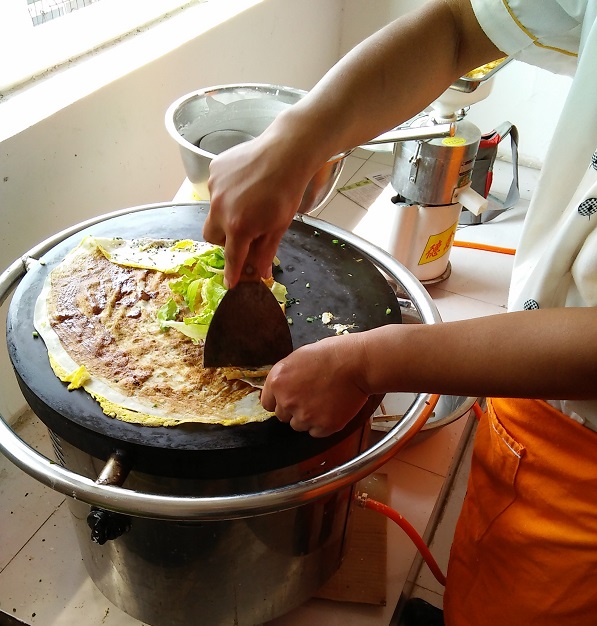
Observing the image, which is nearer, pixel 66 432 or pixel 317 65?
pixel 66 432

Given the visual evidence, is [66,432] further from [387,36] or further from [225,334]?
[387,36]

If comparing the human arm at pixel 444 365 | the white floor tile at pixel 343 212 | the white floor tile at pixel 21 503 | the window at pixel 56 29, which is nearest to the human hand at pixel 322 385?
the human arm at pixel 444 365

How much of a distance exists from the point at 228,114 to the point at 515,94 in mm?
1287

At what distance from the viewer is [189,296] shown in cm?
85

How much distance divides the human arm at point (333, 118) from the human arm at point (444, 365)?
0.54 ft

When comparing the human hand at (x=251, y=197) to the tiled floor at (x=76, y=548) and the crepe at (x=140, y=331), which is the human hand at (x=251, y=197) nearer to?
the crepe at (x=140, y=331)

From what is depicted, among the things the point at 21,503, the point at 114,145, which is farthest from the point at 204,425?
the point at 114,145

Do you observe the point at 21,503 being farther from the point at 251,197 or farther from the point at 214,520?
the point at 251,197

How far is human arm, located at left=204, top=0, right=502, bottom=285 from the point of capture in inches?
27.8

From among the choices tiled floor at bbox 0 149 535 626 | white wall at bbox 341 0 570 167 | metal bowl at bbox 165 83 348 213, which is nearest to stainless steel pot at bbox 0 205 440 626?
tiled floor at bbox 0 149 535 626

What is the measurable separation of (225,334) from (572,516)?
50 centimetres

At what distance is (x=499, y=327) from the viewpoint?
59 centimetres

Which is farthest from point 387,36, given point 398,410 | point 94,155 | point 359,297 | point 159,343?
point 398,410

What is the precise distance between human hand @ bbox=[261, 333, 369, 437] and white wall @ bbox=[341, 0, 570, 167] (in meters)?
1.81
